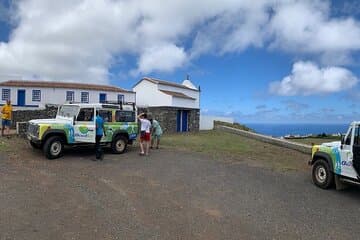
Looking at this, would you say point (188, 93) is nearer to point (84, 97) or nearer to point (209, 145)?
point (84, 97)

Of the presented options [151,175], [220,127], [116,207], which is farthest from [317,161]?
[220,127]

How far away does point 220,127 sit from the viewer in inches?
1453

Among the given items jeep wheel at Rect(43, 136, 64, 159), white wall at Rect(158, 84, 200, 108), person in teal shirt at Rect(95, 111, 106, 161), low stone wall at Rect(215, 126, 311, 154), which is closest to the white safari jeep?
person in teal shirt at Rect(95, 111, 106, 161)

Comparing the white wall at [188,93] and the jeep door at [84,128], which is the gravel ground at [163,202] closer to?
the jeep door at [84,128]

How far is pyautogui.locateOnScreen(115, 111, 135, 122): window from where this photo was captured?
16656mm

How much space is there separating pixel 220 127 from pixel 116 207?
2926 cm

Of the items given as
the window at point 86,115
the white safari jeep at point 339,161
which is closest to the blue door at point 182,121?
the window at point 86,115

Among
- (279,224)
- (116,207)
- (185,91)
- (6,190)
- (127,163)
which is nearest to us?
(279,224)

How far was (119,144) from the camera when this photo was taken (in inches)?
655

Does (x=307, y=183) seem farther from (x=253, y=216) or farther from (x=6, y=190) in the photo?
(x=6, y=190)

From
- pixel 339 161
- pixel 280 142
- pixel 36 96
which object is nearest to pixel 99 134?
pixel 339 161

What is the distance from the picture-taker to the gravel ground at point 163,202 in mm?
6883

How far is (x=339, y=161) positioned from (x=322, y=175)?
3.06ft

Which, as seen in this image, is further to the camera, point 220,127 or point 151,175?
point 220,127
